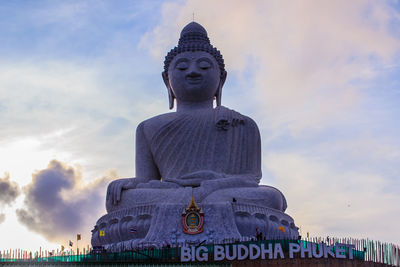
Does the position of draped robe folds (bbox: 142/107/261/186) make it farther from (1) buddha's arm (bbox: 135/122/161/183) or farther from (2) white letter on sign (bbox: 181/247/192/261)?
(2) white letter on sign (bbox: 181/247/192/261)

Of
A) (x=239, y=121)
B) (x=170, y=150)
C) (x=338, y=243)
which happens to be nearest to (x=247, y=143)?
(x=239, y=121)

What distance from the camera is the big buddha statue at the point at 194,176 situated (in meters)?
17.0

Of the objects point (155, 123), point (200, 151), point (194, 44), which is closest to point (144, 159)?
point (155, 123)

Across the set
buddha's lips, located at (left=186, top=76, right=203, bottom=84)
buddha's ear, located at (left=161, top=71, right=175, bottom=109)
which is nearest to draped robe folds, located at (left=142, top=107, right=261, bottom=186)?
buddha's lips, located at (left=186, top=76, right=203, bottom=84)

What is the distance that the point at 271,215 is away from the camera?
58.9 feet

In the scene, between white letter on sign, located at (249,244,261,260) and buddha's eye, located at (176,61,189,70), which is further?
buddha's eye, located at (176,61,189,70)

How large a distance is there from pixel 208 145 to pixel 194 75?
7.45ft

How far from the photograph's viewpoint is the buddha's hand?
61.8 feet

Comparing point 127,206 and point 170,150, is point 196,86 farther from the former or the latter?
point 127,206

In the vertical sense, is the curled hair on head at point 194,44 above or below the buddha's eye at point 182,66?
above

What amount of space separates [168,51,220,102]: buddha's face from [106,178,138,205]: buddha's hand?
3.54 m

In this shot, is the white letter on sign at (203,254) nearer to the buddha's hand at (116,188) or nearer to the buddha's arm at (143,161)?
the buddha's hand at (116,188)

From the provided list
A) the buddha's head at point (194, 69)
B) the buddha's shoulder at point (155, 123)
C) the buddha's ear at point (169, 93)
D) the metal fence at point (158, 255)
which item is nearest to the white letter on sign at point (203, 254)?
the metal fence at point (158, 255)

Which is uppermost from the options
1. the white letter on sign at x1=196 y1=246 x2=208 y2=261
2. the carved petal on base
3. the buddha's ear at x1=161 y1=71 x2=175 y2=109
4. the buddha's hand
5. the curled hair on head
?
the curled hair on head
